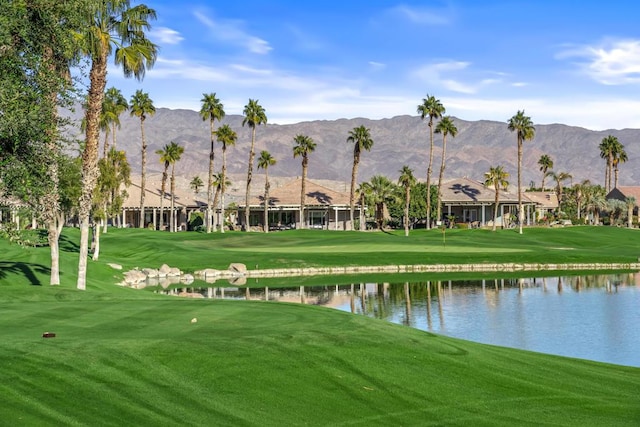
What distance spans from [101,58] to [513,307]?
25.1 meters

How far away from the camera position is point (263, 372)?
18438 millimetres

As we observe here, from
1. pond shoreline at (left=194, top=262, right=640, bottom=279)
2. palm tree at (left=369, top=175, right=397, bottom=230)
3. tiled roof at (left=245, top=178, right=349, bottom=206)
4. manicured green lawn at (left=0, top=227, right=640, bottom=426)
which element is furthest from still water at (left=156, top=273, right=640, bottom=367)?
tiled roof at (left=245, top=178, right=349, bottom=206)

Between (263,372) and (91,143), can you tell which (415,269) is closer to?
(91,143)

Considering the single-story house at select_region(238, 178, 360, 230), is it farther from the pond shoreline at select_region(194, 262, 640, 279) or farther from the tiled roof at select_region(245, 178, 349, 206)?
the pond shoreline at select_region(194, 262, 640, 279)

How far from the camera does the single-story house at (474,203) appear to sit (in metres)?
131

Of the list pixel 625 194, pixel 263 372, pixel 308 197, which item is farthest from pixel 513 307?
pixel 625 194

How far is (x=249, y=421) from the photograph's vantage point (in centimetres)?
1550

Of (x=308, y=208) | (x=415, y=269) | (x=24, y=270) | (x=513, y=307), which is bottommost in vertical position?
(x=513, y=307)

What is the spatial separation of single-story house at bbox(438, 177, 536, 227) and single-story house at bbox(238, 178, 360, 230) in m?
14.7

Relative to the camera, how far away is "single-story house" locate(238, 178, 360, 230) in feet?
415

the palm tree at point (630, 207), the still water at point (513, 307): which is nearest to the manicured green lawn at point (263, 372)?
the still water at point (513, 307)

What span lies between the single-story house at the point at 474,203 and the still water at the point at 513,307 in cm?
6194

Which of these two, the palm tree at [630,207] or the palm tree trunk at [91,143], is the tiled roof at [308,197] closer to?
the palm tree at [630,207]

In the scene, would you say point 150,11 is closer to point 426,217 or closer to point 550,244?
point 550,244
